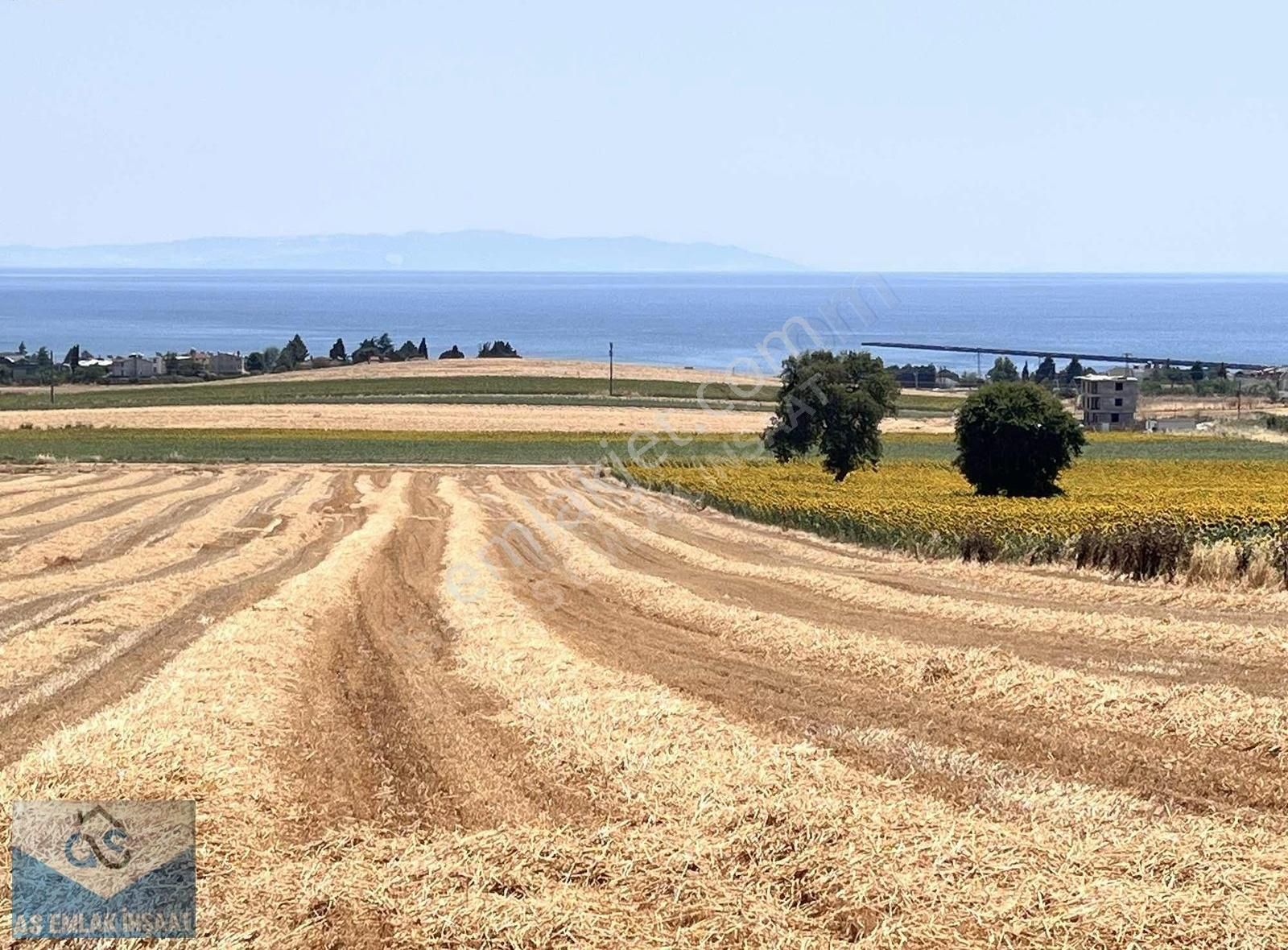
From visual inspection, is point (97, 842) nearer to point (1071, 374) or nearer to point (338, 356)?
point (1071, 374)

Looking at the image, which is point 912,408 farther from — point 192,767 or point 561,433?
point 192,767

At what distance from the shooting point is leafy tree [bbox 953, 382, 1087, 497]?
42969mm

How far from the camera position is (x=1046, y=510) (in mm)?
31984

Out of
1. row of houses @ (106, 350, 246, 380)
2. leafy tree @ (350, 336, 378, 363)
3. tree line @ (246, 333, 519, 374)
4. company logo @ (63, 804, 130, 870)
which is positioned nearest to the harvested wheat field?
company logo @ (63, 804, 130, 870)

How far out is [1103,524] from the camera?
28.0m

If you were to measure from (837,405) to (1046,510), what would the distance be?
18071 millimetres

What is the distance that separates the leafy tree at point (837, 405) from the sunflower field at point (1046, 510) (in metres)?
1.01

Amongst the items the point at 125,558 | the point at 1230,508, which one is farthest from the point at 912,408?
the point at 125,558

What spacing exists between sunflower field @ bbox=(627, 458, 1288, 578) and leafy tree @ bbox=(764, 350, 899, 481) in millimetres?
1013

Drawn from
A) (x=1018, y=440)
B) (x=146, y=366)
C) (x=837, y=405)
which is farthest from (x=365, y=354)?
(x=1018, y=440)

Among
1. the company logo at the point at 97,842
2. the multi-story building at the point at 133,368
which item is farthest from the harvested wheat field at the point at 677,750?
the multi-story building at the point at 133,368

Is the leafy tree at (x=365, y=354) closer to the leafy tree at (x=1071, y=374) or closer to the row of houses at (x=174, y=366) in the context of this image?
the row of houses at (x=174, y=366)

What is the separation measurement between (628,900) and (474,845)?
4.25ft

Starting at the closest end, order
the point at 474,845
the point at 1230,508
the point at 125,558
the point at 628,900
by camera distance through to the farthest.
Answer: the point at 628,900, the point at 474,845, the point at 125,558, the point at 1230,508
